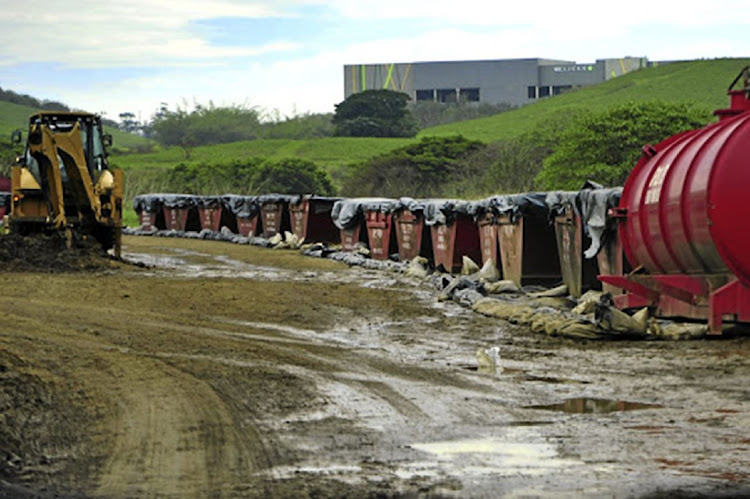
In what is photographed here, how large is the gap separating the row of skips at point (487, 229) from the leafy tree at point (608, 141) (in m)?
19.0

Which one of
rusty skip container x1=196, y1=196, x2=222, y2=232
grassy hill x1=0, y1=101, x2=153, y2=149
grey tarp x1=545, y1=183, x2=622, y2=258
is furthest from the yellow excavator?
grassy hill x1=0, y1=101, x2=153, y2=149

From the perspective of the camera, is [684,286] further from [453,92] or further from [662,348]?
[453,92]

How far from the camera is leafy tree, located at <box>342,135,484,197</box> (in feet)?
248

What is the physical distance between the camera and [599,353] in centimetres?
1313

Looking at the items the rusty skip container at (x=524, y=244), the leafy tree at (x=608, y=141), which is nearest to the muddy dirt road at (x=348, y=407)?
the rusty skip container at (x=524, y=244)

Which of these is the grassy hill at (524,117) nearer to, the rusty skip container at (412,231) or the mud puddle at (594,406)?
the rusty skip container at (412,231)

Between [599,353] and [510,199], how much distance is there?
7.69 metres

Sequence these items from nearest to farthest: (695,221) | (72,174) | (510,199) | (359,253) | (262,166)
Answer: (695,221)
(510,199)
(72,174)
(359,253)
(262,166)

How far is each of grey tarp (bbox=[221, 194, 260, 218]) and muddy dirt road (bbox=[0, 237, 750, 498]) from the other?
22.7 m

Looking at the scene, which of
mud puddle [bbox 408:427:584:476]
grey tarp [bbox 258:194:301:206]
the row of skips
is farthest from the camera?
grey tarp [bbox 258:194:301:206]

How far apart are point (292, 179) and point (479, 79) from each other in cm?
7323

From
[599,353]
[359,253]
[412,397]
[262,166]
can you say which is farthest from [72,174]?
[262,166]

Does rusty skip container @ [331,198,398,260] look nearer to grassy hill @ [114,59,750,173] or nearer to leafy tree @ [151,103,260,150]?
grassy hill @ [114,59,750,173]

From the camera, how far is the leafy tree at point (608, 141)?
5381 cm
